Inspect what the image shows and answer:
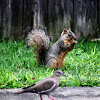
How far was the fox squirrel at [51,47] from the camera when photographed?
4.65 meters

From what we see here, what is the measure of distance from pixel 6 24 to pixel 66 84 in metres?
3.36

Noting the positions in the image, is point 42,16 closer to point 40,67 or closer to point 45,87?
point 40,67

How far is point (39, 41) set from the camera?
A: 4.73m

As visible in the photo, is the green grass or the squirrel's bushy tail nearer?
the green grass

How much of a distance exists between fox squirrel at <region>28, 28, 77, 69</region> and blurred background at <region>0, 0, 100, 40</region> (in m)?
1.81

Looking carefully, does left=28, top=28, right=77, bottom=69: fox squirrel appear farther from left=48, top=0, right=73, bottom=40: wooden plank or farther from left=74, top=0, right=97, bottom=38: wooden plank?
left=74, top=0, right=97, bottom=38: wooden plank


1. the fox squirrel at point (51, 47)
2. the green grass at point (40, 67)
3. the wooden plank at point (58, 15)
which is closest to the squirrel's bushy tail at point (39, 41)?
the fox squirrel at point (51, 47)

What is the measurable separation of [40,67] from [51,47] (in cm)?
49

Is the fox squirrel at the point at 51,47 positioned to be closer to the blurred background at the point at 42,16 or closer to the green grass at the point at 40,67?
the green grass at the point at 40,67

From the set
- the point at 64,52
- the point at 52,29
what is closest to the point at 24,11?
the point at 52,29

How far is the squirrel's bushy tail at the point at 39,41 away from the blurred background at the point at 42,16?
179cm

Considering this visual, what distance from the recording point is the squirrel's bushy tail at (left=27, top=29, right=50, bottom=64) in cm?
471

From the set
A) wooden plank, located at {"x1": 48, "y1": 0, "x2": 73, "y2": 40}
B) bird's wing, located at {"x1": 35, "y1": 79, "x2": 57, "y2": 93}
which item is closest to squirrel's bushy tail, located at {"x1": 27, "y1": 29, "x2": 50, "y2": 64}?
bird's wing, located at {"x1": 35, "y1": 79, "x2": 57, "y2": 93}

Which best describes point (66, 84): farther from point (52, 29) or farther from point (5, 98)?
point (52, 29)
